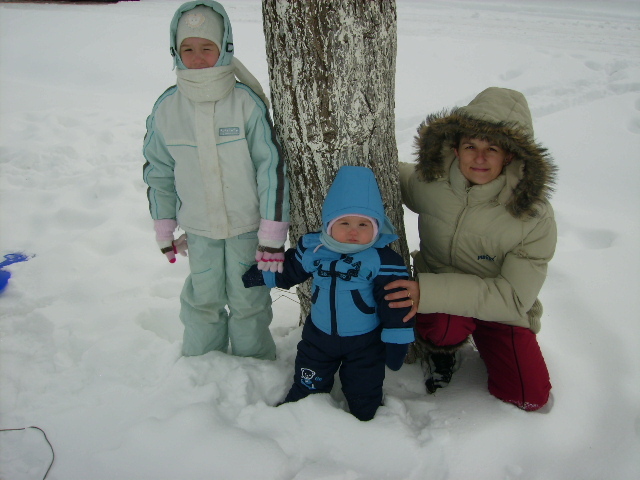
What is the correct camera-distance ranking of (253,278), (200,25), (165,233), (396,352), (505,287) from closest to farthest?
(200,25), (396,352), (505,287), (253,278), (165,233)

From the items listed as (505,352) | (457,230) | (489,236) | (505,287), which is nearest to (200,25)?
(457,230)

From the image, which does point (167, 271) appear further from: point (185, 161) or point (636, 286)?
point (636, 286)

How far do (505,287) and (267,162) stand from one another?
1171 millimetres

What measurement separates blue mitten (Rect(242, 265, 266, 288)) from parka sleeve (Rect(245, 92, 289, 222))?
0.93 feet

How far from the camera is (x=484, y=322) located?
7.28 ft

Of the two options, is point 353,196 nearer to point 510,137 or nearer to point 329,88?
point 329,88

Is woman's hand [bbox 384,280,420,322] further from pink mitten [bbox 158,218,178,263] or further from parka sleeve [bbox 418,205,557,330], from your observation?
pink mitten [bbox 158,218,178,263]

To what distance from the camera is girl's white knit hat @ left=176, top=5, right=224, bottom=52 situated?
1.69m

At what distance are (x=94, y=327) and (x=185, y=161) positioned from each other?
1.26 m

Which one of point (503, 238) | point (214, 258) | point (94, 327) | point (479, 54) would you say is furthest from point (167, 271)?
point (479, 54)

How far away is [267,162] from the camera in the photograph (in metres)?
1.85

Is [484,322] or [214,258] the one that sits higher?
[214,258]

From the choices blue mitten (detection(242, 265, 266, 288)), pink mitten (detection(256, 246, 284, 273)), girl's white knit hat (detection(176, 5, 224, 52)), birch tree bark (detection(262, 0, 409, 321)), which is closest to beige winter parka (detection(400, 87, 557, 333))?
birch tree bark (detection(262, 0, 409, 321))

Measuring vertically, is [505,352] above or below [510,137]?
below
